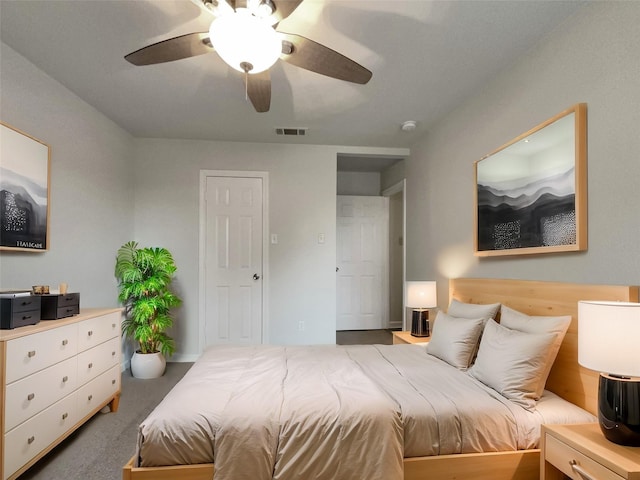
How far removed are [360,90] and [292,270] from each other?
2207 mm

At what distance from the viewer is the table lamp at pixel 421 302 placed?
3.18 m

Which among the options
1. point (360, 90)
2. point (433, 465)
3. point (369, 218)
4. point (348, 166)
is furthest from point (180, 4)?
point (369, 218)

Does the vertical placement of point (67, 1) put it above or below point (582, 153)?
above

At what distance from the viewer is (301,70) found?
253 cm

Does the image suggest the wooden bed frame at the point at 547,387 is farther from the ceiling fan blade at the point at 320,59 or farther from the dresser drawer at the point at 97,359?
the ceiling fan blade at the point at 320,59

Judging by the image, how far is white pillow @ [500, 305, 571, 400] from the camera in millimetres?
1753

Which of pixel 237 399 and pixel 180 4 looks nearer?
pixel 237 399

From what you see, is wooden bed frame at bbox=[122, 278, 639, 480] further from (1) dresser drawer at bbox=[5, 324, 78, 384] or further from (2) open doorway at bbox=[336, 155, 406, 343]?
(2) open doorway at bbox=[336, 155, 406, 343]

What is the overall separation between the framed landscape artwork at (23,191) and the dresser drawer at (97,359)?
828 mm

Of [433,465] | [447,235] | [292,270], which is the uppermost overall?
[447,235]

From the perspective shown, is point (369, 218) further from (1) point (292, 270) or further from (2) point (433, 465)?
(2) point (433, 465)

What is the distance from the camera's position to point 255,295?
13.6 feet

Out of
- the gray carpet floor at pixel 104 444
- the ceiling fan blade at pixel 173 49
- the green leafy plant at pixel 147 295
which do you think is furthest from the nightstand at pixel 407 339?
the ceiling fan blade at pixel 173 49

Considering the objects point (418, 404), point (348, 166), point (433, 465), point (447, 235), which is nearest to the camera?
point (433, 465)
